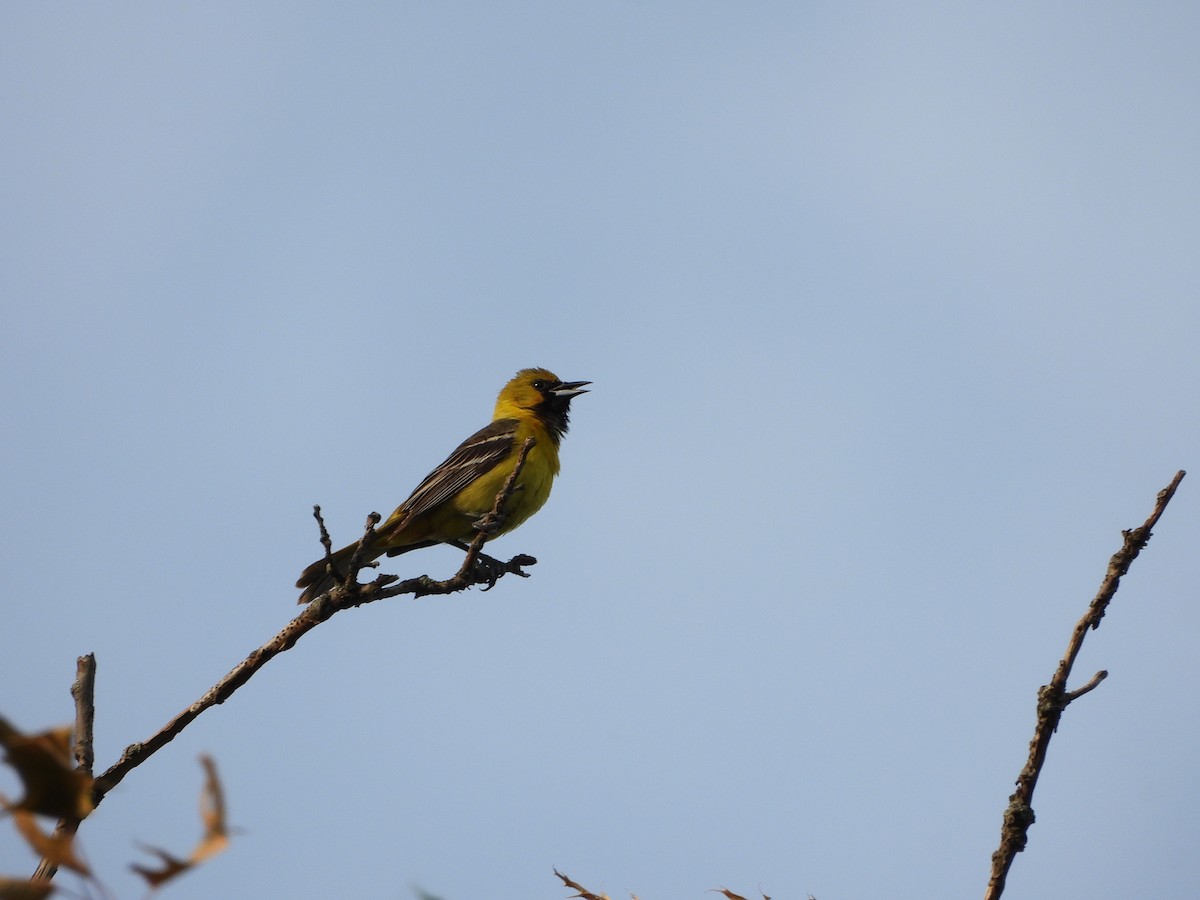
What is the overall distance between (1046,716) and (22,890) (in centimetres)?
205

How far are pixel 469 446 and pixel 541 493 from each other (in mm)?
950

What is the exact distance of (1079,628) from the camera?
7.99 ft

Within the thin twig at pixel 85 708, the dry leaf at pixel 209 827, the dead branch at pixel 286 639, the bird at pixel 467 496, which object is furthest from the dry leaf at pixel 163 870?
the bird at pixel 467 496

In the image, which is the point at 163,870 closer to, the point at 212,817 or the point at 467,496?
the point at 212,817

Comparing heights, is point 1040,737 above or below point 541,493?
below

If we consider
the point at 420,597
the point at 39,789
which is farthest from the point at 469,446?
the point at 39,789

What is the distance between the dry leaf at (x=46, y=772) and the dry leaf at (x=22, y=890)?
0.22 ft

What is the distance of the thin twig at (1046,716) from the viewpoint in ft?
8.00

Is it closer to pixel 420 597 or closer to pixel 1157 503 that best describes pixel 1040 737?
pixel 1157 503

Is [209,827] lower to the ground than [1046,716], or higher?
lower

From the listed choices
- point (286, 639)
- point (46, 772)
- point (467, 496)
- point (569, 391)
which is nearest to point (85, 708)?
point (286, 639)

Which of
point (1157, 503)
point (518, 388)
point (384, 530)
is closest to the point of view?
point (1157, 503)

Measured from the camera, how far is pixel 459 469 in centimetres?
920

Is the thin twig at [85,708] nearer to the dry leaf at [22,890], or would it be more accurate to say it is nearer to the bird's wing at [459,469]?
the dry leaf at [22,890]
